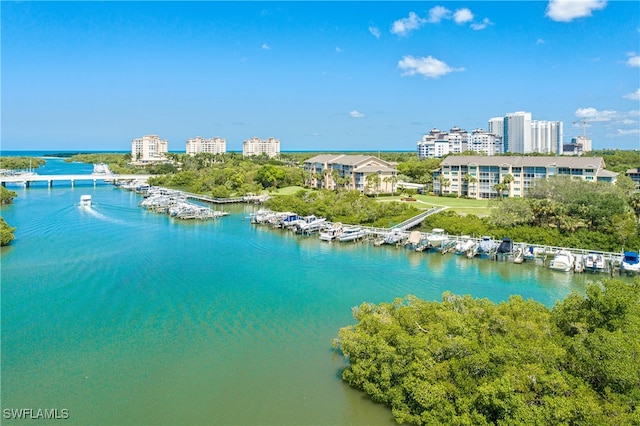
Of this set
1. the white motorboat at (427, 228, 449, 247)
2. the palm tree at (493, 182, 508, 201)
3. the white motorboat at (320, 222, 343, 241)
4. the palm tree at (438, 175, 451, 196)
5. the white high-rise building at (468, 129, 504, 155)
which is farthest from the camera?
the white high-rise building at (468, 129, 504, 155)

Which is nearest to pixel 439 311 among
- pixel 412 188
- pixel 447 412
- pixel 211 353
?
pixel 447 412

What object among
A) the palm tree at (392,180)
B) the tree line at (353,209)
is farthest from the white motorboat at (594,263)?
the palm tree at (392,180)

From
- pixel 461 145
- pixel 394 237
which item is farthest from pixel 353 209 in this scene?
pixel 461 145

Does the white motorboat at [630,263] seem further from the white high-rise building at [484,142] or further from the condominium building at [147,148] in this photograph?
the condominium building at [147,148]

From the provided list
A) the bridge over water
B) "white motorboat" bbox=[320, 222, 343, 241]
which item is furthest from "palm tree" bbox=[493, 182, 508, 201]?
the bridge over water

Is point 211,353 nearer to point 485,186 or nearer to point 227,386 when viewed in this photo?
point 227,386

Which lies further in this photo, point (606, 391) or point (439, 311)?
point (439, 311)

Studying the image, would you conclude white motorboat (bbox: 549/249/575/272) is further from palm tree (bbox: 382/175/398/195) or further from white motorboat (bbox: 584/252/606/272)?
palm tree (bbox: 382/175/398/195)
